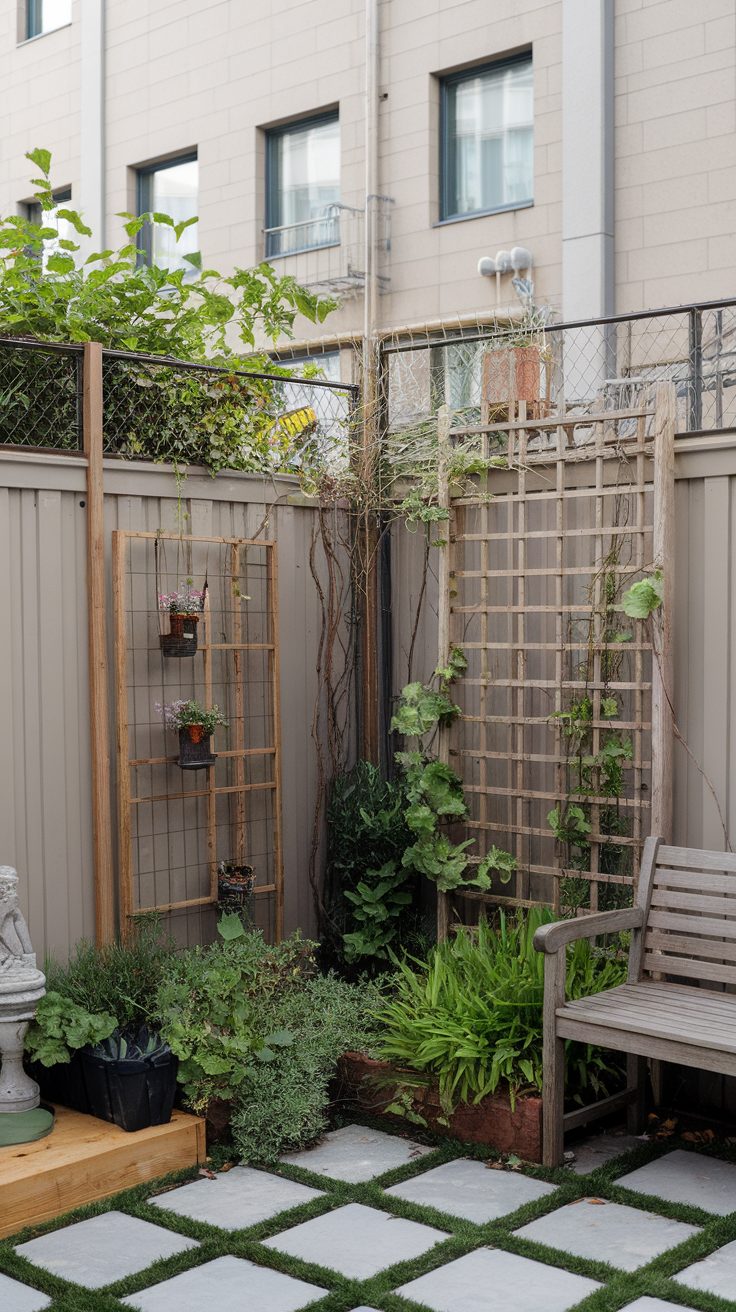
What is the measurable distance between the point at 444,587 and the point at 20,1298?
9.20 ft

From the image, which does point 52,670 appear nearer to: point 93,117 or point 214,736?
point 214,736

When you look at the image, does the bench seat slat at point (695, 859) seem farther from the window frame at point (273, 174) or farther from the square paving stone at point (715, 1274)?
the window frame at point (273, 174)

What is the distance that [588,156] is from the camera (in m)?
7.91

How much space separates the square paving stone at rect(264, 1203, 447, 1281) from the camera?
331 centimetres

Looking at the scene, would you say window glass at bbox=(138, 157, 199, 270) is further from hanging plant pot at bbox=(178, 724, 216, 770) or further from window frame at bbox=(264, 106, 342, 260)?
hanging plant pot at bbox=(178, 724, 216, 770)

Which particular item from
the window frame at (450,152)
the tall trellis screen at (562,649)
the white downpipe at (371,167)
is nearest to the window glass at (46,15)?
the white downpipe at (371,167)

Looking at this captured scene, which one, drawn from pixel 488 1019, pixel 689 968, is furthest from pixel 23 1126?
pixel 689 968

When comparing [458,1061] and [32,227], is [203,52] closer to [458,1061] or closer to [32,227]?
[32,227]

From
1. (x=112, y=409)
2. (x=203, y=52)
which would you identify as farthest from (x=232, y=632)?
(x=203, y=52)

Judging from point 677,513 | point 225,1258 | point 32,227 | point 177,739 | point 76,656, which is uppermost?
point 32,227

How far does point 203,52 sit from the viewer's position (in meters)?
9.90

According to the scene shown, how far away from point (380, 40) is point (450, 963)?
6.80 metres

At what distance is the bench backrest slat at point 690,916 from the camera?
409 centimetres

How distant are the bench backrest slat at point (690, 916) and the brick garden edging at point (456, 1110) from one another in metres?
0.64
